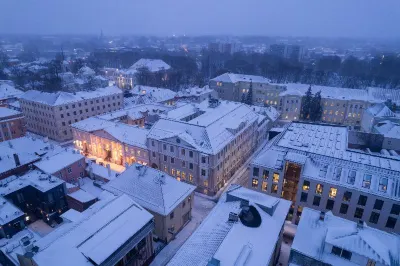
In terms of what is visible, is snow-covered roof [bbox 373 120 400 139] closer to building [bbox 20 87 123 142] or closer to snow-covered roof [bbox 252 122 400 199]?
snow-covered roof [bbox 252 122 400 199]

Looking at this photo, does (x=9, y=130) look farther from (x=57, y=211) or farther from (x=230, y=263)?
(x=230, y=263)

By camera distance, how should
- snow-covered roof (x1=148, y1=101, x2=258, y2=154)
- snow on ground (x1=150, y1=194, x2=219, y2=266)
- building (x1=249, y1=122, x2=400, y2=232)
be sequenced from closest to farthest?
1. snow on ground (x1=150, y1=194, x2=219, y2=266)
2. building (x1=249, y1=122, x2=400, y2=232)
3. snow-covered roof (x1=148, y1=101, x2=258, y2=154)

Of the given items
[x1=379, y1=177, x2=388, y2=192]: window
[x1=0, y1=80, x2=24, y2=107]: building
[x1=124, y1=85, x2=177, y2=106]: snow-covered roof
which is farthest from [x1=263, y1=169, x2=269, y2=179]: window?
[x1=0, y1=80, x2=24, y2=107]: building

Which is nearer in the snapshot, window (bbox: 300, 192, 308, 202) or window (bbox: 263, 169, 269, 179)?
window (bbox: 300, 192, 308, 202)

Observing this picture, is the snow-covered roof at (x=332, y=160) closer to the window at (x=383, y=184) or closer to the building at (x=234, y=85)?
the window at (x=383, y=184)

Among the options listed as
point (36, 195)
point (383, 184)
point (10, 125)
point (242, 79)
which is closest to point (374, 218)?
point (383, 184)

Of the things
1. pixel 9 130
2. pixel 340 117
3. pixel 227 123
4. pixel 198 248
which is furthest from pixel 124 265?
pixel 340 117

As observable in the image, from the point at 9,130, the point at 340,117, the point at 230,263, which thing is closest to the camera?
the point at 230,263
